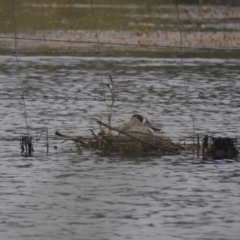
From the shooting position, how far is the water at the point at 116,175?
10.3 m

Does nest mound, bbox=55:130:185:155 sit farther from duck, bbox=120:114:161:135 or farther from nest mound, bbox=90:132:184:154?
duck, bbox=120:114:161:135

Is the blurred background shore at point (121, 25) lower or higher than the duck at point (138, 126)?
higher

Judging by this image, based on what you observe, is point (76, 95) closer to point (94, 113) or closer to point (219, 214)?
point (94, 113)

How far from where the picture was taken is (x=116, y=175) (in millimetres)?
13180

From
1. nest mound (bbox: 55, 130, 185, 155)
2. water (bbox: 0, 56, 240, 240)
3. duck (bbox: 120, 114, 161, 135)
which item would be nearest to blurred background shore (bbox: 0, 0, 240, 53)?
water (bbox: 0, 56, 240, 240)

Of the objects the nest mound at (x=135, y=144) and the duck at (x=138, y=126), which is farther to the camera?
the duck at (x=138, y=126)

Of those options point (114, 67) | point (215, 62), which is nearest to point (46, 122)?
point (114, 67)

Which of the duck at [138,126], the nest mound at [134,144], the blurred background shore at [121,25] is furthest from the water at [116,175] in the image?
the blurred background shore at [121,25]

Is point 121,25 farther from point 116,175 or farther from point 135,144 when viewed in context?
point 116,175

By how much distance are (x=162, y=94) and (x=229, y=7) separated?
2373 centimetres

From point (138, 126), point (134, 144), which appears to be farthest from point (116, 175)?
point (138, 126)

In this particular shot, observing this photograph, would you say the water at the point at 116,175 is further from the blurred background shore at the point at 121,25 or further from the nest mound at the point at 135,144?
the blurred background shore at the point at 121,25

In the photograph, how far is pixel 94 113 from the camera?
1931cm

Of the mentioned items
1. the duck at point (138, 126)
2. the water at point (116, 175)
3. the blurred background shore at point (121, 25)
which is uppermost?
the blurred background shore at point (121, 25)
